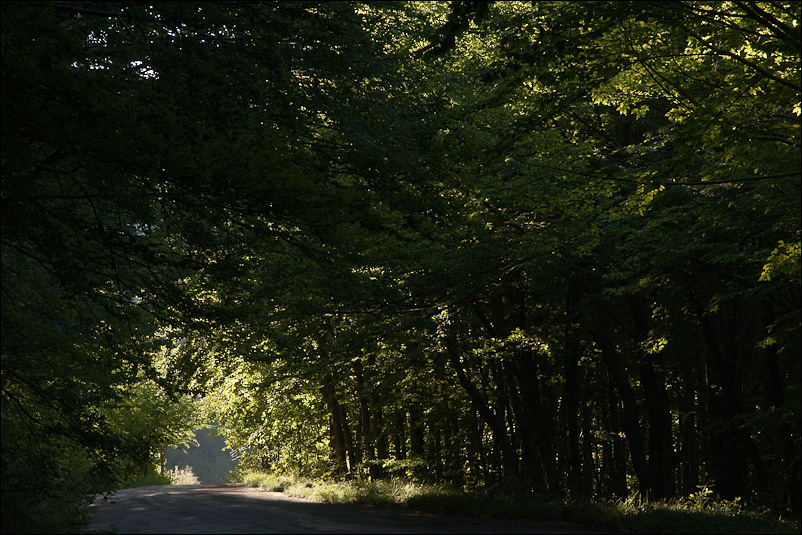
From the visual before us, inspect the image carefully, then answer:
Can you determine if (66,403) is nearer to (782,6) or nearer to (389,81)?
(389,81)

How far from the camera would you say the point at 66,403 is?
11.5 meters

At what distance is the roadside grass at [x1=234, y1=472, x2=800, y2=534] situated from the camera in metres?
10.5

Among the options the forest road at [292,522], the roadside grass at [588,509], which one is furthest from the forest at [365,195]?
the roadside grass at [588,509]

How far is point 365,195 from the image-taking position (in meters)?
10.7

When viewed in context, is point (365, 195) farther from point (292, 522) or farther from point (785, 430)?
point (785, 430)

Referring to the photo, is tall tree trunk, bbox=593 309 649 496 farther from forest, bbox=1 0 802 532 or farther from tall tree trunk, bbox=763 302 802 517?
tall tree trunk, bbox=763 302 802 517

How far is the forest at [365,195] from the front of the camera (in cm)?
872

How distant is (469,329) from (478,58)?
7635 mm

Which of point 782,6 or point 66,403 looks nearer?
point 782,6

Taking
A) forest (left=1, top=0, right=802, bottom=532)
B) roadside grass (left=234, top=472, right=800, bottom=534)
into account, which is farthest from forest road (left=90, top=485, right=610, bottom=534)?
forest (left=1, top=0, right=802, bottom=532)

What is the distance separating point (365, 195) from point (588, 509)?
6895mm

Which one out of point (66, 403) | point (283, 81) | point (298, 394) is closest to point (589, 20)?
point (283, 81)

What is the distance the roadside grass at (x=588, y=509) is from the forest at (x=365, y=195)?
Result: 185cm

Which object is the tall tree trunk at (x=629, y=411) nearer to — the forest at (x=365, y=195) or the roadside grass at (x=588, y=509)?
the forest at (x=365, y=195)
